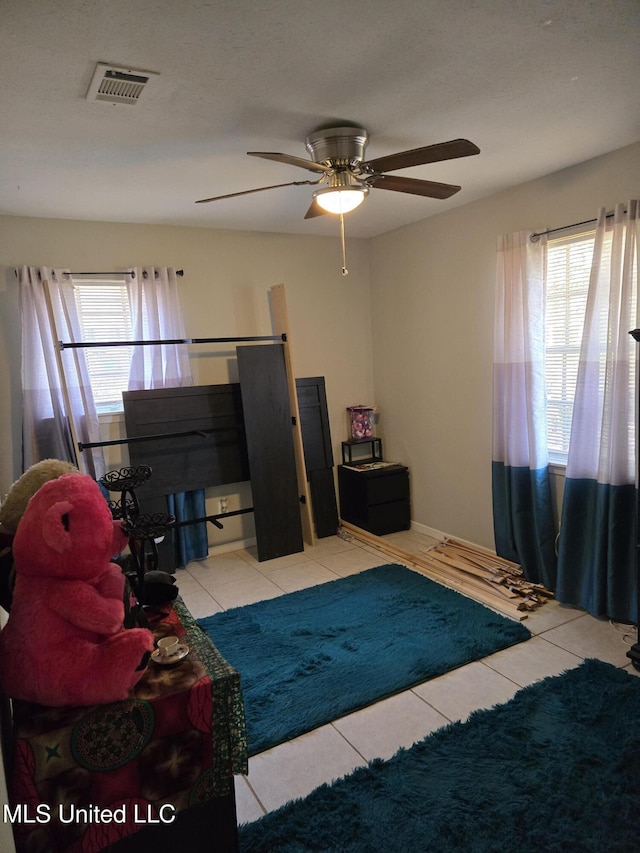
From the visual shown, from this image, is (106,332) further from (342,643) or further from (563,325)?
(563,325)

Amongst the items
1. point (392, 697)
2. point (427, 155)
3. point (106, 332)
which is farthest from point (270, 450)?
point (427, 155)

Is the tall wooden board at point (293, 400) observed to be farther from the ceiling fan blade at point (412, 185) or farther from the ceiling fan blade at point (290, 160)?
the ceiling fan blade at point (290, 160)

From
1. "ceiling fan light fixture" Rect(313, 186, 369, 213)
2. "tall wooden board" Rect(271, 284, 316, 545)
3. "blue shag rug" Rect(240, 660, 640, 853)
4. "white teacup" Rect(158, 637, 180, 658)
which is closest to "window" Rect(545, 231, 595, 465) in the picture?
"ceiling fan light fixture" Rect(313, 186, 369, 213)

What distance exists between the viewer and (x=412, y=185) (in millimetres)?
2430

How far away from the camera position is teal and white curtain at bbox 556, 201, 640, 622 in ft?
8.85

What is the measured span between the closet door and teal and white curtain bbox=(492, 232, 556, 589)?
1.56m

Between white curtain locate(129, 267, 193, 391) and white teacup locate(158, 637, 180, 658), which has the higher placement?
white curtain locate(129, 267, 193, 391)

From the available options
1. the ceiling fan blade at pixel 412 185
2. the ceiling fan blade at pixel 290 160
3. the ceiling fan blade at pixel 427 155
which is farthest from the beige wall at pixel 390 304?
the ceiling fan blade at pixel 290 160

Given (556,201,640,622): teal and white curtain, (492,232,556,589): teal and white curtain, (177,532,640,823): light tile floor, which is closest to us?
(177,532,640,823): light tile floor

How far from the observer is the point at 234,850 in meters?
1.37

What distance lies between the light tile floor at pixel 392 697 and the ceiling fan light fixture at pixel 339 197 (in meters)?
2.24

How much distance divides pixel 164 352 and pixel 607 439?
2889 millimetres

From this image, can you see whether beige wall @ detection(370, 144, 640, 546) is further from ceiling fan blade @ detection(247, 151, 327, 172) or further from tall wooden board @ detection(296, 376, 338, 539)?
ceiling fan blade @ detection(247, 151, 327, 172)

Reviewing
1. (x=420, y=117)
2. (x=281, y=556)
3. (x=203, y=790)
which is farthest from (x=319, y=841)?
(x=420, y=117)
